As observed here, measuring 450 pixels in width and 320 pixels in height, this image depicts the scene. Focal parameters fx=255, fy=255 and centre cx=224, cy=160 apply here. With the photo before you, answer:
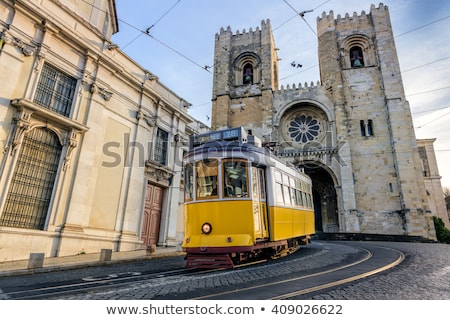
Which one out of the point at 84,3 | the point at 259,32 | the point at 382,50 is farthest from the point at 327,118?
the point at 84,3

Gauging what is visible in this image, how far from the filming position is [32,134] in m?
8.49

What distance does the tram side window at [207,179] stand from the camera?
628cm

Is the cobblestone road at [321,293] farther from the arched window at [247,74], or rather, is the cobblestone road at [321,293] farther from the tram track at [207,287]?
the arched window at [247,74]

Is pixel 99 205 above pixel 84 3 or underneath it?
underneath

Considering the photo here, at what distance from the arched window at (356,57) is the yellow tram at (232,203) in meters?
23.3

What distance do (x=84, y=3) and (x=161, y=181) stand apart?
940 centimetres

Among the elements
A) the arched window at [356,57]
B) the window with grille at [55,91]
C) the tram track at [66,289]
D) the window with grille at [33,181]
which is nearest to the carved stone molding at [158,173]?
the window with grille at [33,181]

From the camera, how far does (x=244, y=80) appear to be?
3014cm

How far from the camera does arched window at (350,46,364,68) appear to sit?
25.3m

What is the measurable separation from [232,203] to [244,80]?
86.6 ft

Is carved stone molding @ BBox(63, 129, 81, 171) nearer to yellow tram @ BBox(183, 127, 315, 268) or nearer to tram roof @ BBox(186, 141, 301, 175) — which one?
yellow tram @ BBox(183, 127, 315, 268)
